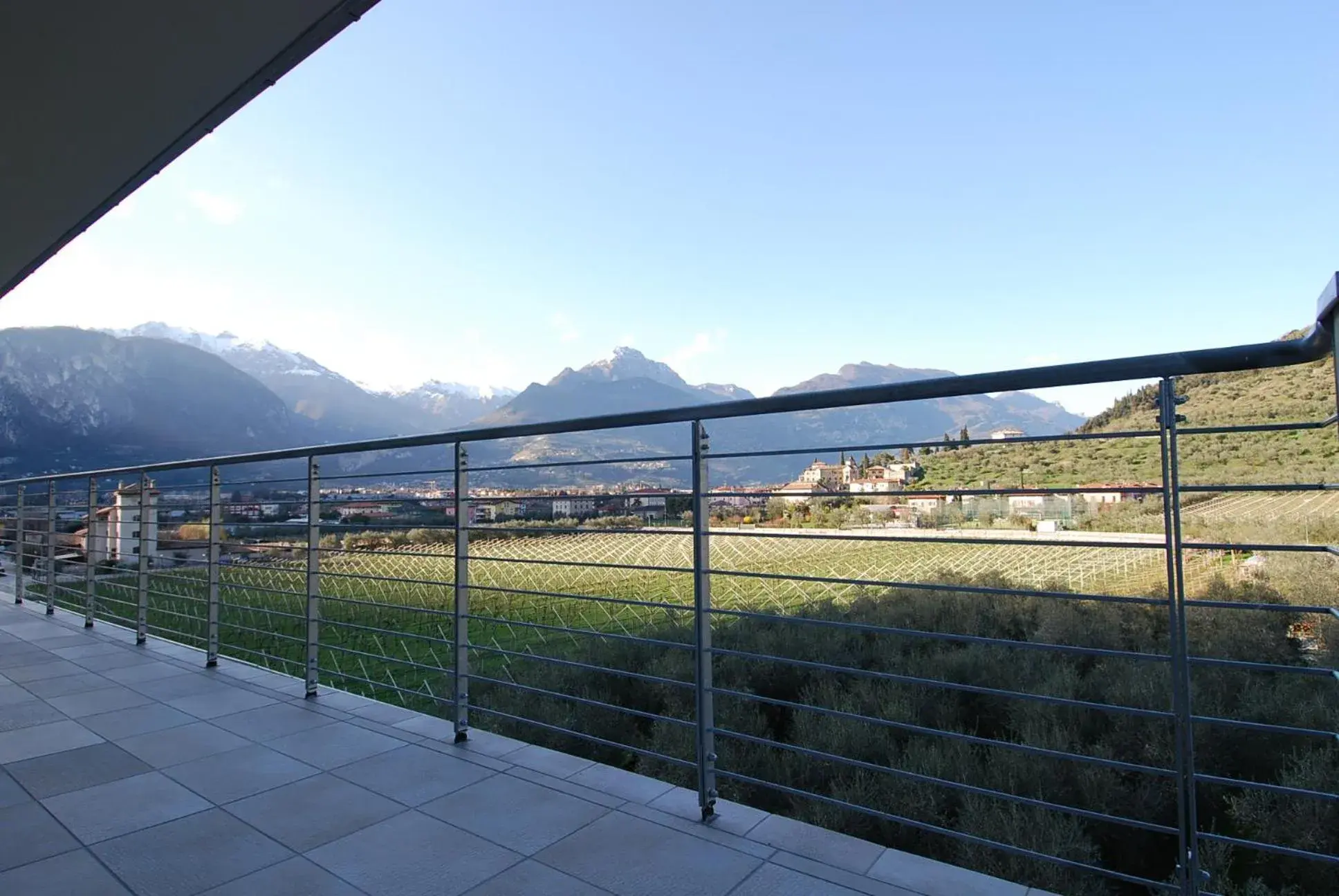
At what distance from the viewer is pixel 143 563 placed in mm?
4305

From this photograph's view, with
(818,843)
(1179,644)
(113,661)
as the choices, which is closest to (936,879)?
(818,843)

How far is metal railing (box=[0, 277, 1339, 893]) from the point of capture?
146 centimetres

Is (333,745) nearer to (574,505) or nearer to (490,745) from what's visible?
(490,745)

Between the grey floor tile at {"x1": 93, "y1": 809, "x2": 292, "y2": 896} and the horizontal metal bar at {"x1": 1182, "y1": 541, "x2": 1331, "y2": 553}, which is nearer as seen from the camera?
the horizontal metal bar at {"x1": 1182, "y1": 541, "x2": 1331, "y2": 553}

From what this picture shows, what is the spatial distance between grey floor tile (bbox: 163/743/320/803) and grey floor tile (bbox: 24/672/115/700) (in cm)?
154

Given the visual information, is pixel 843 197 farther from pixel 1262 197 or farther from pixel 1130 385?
pixel 1130 385

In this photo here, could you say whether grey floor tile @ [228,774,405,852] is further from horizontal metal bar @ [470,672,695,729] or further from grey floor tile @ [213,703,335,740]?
grey floor tile @ [213,703,335,740]

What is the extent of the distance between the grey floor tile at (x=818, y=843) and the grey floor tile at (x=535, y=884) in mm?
494

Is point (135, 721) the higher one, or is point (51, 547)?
point (51, 547)

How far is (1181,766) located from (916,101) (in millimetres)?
14150

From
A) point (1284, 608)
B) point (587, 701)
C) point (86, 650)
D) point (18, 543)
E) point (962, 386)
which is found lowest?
point (86, 650)

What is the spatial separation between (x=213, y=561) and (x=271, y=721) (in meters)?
1.28

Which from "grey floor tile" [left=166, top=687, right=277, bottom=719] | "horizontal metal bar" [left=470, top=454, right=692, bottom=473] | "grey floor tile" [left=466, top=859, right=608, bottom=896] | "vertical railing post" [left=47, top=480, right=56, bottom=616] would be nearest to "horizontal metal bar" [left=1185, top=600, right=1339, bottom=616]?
"horizontal metal bar" [left=470, top=454, right=692, bottom=473]

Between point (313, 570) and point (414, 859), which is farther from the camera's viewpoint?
point (313, 570)
